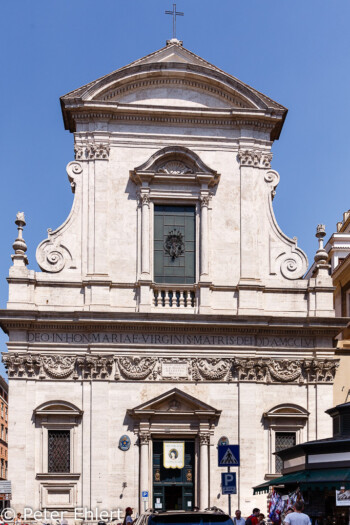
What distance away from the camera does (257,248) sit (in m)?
33.2

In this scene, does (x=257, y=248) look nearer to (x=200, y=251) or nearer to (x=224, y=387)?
(x=200, y=251)

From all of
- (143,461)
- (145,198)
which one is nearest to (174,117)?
(145,198)

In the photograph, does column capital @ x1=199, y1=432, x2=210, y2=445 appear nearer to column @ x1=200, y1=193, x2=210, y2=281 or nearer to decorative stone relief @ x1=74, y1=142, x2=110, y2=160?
column @ x1=200, y1=193, x2=210, y2=281

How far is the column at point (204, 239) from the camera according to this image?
32.5 m

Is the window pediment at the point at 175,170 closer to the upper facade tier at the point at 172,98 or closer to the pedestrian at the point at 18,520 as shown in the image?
the upper facade tier at the point at 172,98

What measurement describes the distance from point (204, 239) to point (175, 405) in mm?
5369

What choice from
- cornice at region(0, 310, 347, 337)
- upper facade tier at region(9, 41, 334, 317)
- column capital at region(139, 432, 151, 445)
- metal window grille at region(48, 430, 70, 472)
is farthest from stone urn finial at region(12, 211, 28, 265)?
column capital at region(139, 432, 151, 445)

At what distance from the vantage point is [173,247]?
32.9m

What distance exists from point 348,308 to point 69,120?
55.0 ft

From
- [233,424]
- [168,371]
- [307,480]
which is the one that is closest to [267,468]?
[233,424]

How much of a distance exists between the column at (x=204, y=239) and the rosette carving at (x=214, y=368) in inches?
103

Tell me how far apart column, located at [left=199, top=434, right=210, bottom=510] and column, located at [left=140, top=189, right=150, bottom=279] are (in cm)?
538

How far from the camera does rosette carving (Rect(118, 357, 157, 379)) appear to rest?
31.5 metres

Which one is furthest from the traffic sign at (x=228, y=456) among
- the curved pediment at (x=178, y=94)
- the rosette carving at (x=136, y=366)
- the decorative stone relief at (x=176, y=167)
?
the curved pediment at (x=178, y=94)
